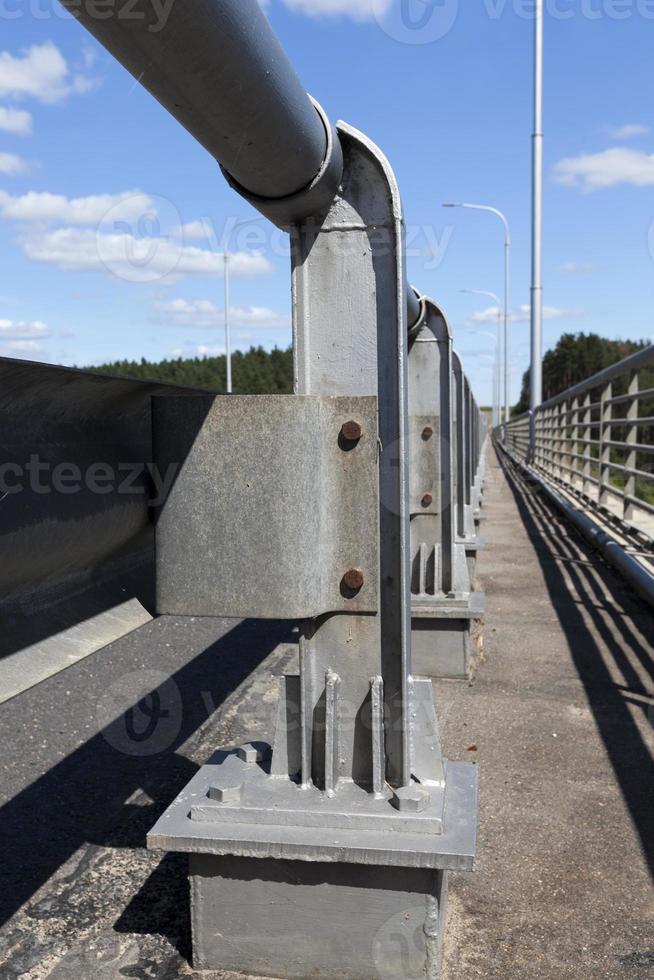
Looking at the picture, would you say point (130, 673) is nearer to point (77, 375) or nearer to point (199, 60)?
point (77, 375)

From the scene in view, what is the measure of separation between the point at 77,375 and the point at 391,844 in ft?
4.28

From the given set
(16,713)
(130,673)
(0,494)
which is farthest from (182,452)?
(130,673)

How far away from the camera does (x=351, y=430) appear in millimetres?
2346

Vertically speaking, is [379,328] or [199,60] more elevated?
[199,60]

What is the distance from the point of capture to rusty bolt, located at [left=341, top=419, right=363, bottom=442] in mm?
2342

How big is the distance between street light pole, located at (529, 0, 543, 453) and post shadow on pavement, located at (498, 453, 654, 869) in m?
16.7

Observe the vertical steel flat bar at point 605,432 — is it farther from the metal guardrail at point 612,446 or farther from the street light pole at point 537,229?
the street light pole at point 537,229

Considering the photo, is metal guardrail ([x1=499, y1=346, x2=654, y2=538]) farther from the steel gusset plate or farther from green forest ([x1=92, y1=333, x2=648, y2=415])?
green forest ([x1=92, y1=333, x2=648, y2=415])

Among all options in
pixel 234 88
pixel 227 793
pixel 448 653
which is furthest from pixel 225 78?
pixel 448 653

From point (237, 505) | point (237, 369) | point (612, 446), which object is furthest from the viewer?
point (237, 369)

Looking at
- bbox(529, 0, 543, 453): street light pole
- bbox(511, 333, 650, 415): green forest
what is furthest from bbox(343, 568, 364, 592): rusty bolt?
bbox(511, 333, 650, 415): green forest

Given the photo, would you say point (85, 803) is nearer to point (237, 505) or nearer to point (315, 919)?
point (315, 919)

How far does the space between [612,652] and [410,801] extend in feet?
11.9

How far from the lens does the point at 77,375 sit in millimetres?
1758
